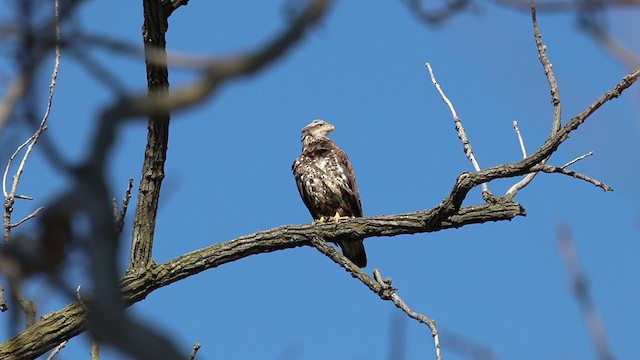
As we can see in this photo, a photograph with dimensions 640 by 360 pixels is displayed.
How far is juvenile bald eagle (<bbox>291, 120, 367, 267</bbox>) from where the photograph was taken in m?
Result: 9.23

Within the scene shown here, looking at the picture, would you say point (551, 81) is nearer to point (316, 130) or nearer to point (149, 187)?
point (149, 187)

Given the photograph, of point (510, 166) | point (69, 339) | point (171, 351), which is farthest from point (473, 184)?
point (171, 351)

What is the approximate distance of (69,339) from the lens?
5734 mm

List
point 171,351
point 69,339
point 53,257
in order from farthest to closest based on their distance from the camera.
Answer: point 69,339 → point 53,257 → point 171,351

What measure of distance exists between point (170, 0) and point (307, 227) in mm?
1831

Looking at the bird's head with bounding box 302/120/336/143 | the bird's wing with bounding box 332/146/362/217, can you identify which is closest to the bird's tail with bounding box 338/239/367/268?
the bird's wing with bounding box 332/146/362/217

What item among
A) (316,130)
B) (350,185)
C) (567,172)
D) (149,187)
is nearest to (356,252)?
(350,185)

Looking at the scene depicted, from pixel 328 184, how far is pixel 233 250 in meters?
3.10

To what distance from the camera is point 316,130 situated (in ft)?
33.6

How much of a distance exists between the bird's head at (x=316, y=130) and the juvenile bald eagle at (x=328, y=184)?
0.44 m

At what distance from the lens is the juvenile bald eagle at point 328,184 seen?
923cm

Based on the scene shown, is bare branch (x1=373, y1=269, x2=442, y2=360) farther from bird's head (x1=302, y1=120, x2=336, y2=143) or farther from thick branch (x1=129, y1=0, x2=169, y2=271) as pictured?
bird's head (x1=302, y1=120, x2=336, y2=143)

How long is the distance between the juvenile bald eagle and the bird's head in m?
0.44

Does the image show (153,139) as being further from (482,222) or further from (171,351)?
(171,351)
